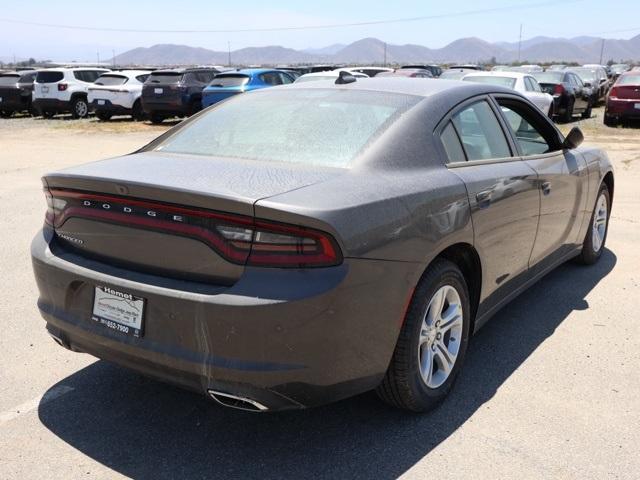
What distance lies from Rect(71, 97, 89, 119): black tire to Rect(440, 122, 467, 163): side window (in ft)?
69.7

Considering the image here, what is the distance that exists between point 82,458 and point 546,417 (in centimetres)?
220

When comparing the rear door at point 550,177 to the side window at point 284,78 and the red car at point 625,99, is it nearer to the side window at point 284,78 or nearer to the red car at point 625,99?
the red car at point 625,99

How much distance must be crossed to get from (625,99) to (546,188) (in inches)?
627

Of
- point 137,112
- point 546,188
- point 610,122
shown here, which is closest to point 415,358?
point 546,188

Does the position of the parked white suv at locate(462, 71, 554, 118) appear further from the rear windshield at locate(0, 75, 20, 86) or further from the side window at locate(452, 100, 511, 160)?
the rear windshield at locate(0, 75, 20, 86)

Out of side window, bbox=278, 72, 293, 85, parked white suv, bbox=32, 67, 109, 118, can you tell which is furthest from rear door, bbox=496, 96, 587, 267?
parked white suv, bbox=32, 67, 109, 118

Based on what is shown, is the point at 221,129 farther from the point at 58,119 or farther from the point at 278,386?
the point at 58,119

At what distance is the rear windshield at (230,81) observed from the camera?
18141 millimetres

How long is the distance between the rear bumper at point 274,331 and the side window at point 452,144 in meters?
0.86

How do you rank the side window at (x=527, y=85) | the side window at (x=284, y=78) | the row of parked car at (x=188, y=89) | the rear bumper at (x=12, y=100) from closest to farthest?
the side window at (x=527, y=85)
the row of parked car at (x=188, y=89)
the side window at (x=284, y=78)
the rear bumper at (x=12, y=100)

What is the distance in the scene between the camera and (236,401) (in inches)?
108

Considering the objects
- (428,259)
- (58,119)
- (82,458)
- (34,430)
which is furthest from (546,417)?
(58,119)

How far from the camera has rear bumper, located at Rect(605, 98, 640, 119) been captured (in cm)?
1820

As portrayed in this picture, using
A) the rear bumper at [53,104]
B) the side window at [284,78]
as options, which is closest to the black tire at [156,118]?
the rear bumper at [53,104]
